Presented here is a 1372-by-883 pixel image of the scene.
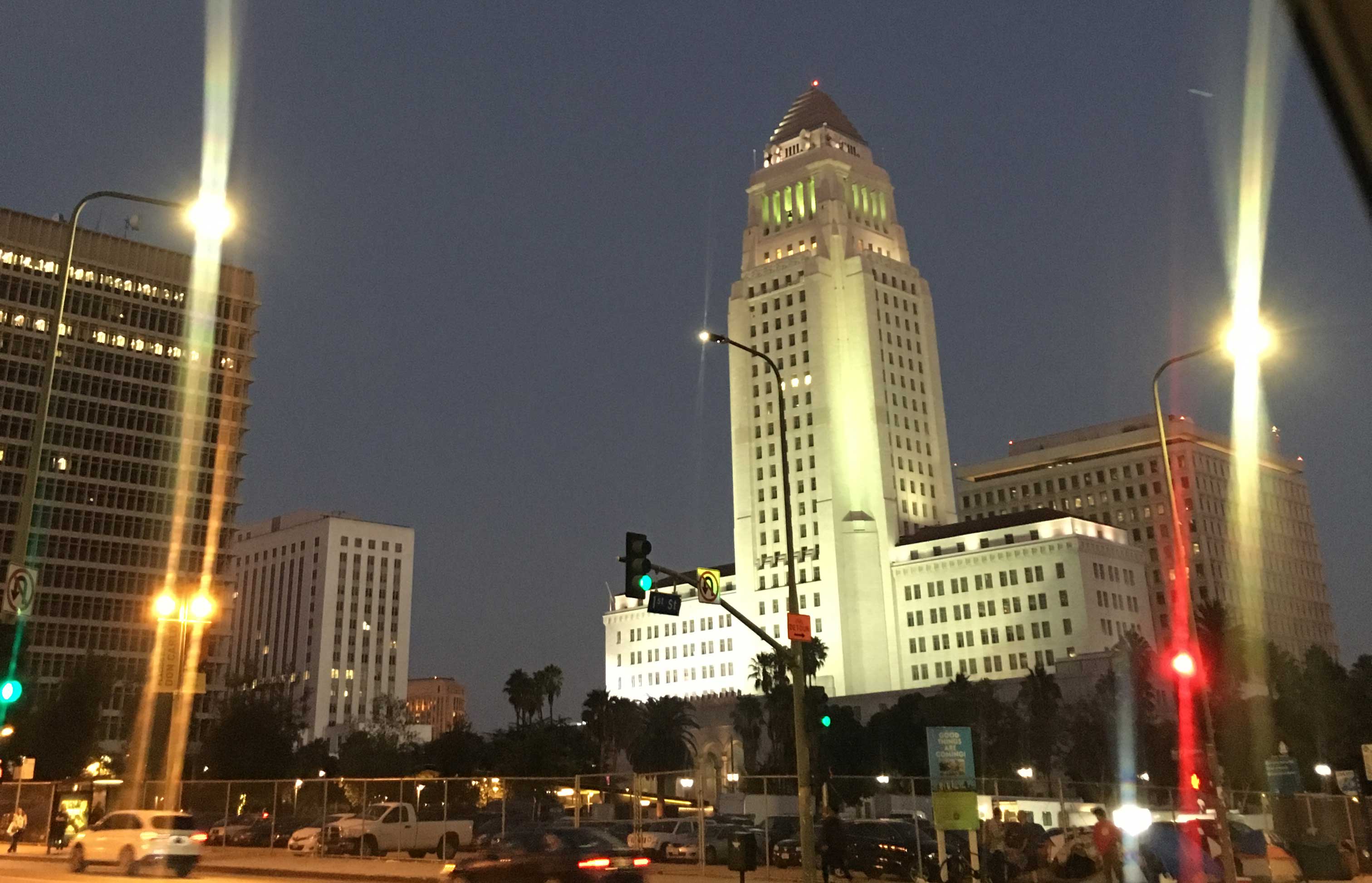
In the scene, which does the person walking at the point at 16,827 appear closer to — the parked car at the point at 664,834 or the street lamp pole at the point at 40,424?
the parked car at the point at 664,834

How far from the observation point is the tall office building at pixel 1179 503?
549ft

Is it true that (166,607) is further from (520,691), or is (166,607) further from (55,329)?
(520,691)

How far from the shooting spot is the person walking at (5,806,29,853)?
1772 inches

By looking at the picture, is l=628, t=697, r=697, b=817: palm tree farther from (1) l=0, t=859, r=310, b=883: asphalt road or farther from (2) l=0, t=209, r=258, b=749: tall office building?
(1) l=0, t=859, r=310, b=883: asphalt road

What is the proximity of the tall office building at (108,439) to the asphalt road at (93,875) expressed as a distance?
9076cm

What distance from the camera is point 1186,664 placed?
28.9 metres

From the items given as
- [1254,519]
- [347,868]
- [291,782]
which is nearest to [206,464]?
[291,782]

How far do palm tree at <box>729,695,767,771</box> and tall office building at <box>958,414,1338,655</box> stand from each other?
2509 inches

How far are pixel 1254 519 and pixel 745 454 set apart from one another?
283 feet

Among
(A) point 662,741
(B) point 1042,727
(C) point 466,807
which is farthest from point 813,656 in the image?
(C) point 466,807

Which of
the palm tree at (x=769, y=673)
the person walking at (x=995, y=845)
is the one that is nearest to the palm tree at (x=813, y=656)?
the palm tree at (x=769, y=673)

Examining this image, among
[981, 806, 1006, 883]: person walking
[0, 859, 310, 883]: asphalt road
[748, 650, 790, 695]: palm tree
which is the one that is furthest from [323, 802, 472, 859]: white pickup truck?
[748, 650, 790, 695]: palm tree

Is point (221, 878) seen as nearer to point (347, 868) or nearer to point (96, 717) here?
point (347, 868)

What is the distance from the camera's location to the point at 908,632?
143 meters
